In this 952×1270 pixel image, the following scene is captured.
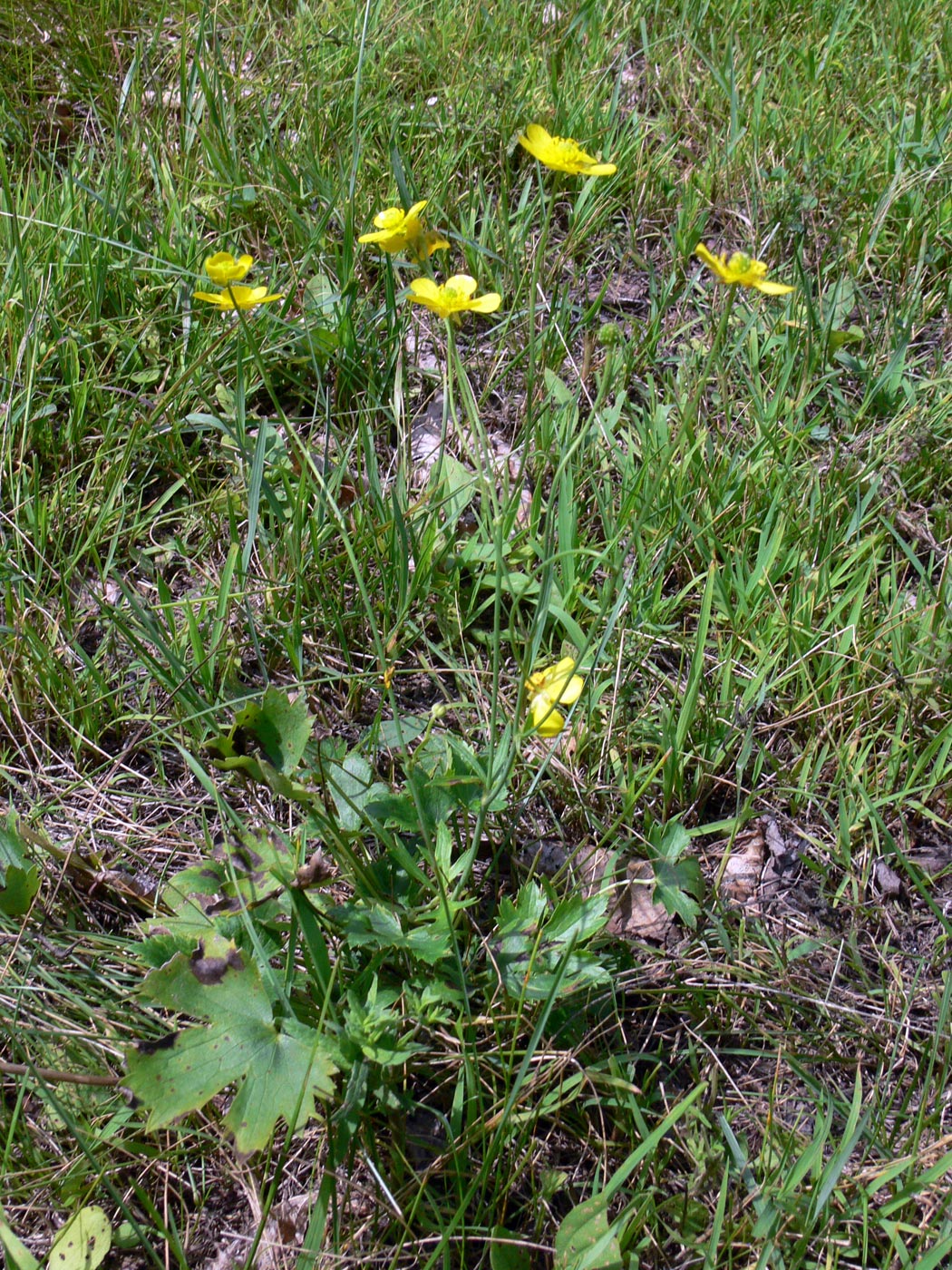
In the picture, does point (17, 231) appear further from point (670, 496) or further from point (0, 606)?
point (670, 496)

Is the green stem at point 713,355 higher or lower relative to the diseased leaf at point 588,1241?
higher

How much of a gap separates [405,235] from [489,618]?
74 centimetres

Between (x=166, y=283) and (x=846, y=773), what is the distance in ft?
5.90

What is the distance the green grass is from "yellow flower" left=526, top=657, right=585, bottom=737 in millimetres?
93

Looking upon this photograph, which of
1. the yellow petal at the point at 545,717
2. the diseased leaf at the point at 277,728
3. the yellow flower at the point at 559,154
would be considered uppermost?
the yellow flower at the point at 559,154

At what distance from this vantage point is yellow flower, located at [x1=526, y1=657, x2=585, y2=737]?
127 centimetres

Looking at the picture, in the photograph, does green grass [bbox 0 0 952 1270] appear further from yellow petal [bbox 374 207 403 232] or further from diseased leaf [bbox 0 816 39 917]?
yellow petal [bbox 374 207 403 232]

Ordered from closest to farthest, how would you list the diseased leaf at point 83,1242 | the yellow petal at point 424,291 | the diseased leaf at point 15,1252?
the diseased leaf at point 15,1252
the diseased leaf at point 83,1242
the yellow petal at point 424,291

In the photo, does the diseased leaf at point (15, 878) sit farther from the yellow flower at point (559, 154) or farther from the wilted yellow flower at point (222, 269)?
the yellow flower at point (559, 154)

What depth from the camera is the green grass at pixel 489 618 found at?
49.2 inches

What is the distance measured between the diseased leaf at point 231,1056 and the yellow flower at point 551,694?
0.48 m

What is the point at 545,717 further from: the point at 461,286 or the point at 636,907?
the point at 461,286

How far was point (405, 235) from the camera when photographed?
149 centimetres

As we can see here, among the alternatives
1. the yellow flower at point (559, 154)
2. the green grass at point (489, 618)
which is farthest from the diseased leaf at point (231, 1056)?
the yellow flower at point (559, 154)
